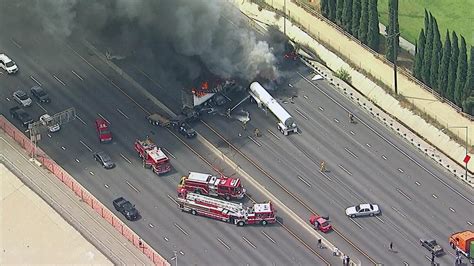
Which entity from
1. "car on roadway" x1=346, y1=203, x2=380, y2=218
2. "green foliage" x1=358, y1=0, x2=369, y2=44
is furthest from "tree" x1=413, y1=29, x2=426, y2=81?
"car on roadway" x1=346, y1=203, x2=380, y2=218

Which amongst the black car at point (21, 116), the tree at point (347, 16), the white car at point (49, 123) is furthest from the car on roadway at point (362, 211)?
the black car at point (21, 116)

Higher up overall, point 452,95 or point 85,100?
point 452,95

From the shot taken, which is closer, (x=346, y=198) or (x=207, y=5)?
(x=346, y=198)

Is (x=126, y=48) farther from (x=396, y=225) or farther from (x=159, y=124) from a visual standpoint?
(x=396, y=225)

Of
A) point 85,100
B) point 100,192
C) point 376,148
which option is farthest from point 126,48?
point 376,148

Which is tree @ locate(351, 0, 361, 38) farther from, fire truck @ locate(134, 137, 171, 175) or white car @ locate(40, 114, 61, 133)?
white car @ locate(40, 114, 61, 133)

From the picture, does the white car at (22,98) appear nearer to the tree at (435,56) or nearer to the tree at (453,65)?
the tree at (435,56)

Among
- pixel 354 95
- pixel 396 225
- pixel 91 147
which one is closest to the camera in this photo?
pixel 396 225

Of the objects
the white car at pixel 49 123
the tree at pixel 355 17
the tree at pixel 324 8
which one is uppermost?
the tree at pixel 355 17
